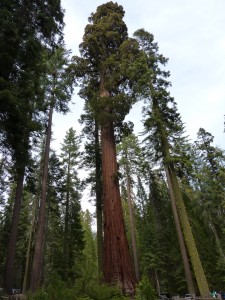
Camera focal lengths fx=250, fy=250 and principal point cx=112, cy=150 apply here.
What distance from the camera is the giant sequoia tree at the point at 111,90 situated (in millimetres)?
8531

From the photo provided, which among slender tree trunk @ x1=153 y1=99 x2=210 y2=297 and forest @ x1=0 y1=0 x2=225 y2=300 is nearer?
forest @ x1=0 y1=0 x2=225 y2=300

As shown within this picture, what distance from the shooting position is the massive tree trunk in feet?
26.7

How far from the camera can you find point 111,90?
13.1 metres

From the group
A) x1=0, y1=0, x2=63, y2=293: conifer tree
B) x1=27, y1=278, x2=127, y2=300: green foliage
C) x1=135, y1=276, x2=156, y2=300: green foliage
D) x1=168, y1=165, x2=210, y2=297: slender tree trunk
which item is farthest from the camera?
x1=168, y1=165, x2=210, y2=297: slender tree trunk

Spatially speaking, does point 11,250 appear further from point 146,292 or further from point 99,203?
point 146,292

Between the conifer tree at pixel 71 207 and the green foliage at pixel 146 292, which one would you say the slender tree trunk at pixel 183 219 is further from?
the conifer tree at pixel 71 207

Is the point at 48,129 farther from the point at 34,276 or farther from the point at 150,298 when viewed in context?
the point at 150,298

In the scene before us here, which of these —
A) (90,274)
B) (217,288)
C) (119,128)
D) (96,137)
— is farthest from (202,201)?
(90,274)

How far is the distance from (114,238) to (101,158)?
297 inches

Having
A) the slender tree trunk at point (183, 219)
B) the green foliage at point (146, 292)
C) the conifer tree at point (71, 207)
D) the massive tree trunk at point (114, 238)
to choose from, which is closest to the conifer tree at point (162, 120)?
the slender tree trunk at point (183, 219)

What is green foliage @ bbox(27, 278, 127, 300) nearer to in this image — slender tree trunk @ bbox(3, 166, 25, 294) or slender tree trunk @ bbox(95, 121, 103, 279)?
slender tree trunk @ bbox(3, 166, 25, 294)

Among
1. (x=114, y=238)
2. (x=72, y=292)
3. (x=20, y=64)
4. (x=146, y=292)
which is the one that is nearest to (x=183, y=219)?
(x=114, y=238)

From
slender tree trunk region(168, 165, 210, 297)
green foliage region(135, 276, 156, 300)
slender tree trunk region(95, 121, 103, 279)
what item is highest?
slender tree trunk region(95, 121, 103, 279)

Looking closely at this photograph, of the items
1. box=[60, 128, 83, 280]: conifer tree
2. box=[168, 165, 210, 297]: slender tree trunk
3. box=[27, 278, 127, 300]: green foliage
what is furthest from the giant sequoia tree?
box=[60, 128, 83, 280]: conifer tree
